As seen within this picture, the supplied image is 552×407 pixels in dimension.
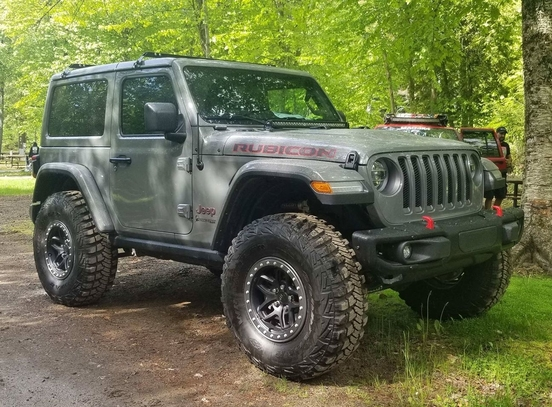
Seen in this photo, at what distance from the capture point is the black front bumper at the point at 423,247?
369 cm

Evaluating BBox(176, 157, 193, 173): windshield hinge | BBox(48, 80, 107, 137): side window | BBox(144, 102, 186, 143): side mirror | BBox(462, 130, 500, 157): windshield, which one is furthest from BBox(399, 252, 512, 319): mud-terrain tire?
BBox(462, 130, 500, 157): windshield

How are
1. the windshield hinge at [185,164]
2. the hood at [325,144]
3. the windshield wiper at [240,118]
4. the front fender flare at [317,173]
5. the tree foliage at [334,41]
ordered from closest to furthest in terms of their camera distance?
the front fender flare at [317,173] → the hood at [325,144] → the windshield hinge at [185,164] → the windshield wiper at [240,118] → the tree foliage at [334,41]

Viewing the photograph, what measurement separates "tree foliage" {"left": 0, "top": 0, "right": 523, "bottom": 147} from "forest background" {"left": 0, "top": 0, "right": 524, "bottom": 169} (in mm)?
34

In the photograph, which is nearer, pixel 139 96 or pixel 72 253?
pixel 139 96

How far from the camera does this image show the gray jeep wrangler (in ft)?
12.4

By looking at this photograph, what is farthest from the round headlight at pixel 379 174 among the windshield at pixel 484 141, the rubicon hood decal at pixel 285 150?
the windshield at pixel 484 141

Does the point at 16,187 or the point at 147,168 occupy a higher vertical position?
the point at 147,168

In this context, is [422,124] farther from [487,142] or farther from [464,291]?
[464,291]

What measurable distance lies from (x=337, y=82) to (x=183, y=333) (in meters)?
12.2

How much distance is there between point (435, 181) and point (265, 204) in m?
1.20

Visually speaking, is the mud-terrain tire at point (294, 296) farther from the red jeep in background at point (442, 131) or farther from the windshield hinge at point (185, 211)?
the red jeep in background at point (442, 131)

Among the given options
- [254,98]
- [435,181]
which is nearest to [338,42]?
[254,98]

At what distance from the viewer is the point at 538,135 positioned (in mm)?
6926

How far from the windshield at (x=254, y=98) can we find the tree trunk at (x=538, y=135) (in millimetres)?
2614
